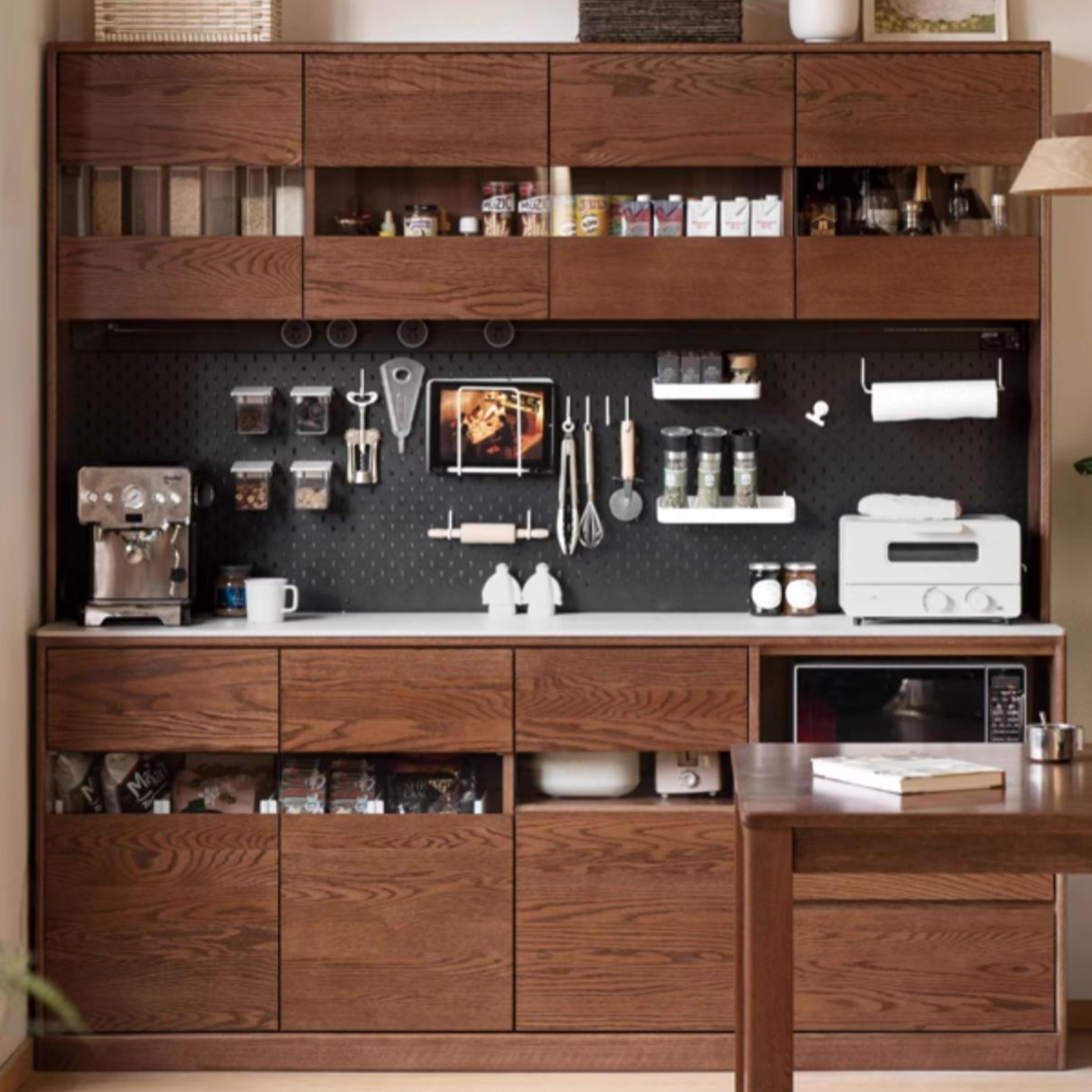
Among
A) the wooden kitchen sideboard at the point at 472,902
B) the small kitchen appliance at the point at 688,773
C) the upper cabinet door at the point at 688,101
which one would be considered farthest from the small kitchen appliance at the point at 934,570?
the upper cabinet door at the point at 688,101

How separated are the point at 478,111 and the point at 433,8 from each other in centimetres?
45

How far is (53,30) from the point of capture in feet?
13.8

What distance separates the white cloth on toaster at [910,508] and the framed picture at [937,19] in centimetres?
111

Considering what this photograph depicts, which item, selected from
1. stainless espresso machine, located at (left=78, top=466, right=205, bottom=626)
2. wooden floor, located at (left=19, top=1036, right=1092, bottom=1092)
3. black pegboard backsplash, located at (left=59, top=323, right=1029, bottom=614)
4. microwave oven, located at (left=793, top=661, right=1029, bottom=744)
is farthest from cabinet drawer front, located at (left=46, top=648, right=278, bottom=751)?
microwave oven, located at (left=793, top=661, right=1029, bottom=744)

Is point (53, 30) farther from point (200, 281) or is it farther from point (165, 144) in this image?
point (200, 281)

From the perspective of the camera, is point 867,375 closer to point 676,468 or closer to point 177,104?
point 676,468

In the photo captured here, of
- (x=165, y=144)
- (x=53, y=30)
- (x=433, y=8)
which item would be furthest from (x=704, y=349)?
(x=53, y=30)

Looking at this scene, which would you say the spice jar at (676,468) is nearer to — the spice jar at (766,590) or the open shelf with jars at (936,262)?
the spice jar at (766,590)

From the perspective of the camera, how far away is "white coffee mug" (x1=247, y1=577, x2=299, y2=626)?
4172 millimetres

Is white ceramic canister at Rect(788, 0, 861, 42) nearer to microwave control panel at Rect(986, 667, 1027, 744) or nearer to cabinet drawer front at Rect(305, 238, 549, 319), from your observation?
cabinet drawer front at Rect(305, 238, 549, 319)

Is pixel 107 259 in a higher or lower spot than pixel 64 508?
higher

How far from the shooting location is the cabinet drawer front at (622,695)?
400cm

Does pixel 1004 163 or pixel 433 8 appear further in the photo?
pixel 433 8

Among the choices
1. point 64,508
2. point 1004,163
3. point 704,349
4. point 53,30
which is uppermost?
point 53,30
